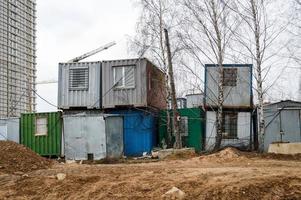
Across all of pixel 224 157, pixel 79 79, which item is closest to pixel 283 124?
pixel 224 157

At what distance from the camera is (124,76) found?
1050 inches

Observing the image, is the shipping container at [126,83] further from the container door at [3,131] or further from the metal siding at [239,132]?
the container door at [3,131]

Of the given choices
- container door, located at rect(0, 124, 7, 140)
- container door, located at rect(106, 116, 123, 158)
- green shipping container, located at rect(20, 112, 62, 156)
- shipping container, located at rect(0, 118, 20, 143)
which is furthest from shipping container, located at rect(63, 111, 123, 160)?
container door, located at rect(0, 124, 7, 140)

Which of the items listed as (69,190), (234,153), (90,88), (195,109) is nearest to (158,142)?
(195,109)

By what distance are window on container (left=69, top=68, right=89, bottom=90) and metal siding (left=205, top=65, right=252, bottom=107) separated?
7.16 meters

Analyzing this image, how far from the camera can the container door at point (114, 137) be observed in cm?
2300

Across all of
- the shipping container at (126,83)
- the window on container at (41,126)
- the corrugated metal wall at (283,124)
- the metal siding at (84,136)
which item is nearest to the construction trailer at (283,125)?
the corrugated metal wall at (283,124)

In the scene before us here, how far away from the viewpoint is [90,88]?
1073 inches

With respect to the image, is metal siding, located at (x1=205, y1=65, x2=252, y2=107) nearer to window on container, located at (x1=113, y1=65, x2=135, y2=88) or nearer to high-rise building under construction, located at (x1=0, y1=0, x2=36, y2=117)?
window on container, located at (x1=113, y1=65, x2=135, y2=88)

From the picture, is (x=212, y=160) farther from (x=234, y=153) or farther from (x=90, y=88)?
(x=90, y=88)

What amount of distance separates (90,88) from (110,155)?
578 cm

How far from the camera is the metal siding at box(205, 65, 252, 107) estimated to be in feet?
83.8

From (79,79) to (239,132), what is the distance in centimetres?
990

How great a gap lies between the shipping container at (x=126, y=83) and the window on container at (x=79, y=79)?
3.67ft
